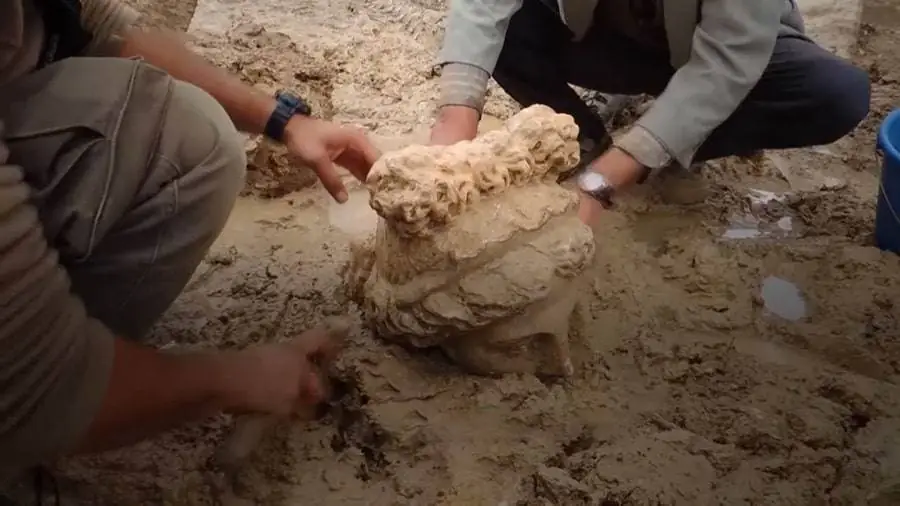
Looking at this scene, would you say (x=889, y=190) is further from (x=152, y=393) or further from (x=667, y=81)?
(x=152, y=393)

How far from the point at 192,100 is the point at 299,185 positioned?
2.62ft

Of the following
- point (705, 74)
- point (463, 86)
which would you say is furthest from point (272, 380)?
point (705, 74)

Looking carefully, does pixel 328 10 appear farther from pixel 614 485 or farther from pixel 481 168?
pixel 614 485

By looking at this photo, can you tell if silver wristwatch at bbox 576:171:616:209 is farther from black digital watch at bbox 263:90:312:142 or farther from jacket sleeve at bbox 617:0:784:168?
black digital watch at bbox 263:90:312:142

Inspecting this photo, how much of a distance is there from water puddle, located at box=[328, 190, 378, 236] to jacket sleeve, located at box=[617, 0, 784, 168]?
698 millimetres

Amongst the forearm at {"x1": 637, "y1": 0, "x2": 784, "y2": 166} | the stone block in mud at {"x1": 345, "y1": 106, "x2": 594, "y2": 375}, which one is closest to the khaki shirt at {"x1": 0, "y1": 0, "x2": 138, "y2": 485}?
the stone block in mud at {"x1": 345, "y1": 106, "x2": 594, "y2": 375}

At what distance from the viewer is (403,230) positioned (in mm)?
1557

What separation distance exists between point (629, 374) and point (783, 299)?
491 mm

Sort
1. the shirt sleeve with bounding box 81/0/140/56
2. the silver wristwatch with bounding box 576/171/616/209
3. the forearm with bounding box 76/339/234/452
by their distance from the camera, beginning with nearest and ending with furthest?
1. the forearm with bounding box 76/339/234/452
2. the shirt sleeve with bounding box 81/0/140/56
3. the silver wristwatch with bounding box 576/171/616/209

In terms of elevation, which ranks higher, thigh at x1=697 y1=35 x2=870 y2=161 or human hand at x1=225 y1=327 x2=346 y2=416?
thigh at x1=697 y1=35 x2=870 y2=161

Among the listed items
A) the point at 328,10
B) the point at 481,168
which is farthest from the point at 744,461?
the point at 328,10

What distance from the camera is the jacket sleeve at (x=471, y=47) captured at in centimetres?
214

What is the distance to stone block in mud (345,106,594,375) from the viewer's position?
155 cm

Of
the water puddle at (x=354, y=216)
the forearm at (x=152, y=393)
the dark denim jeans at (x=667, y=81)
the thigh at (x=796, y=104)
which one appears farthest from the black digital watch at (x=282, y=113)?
the thigh at (x=796, y=104)
